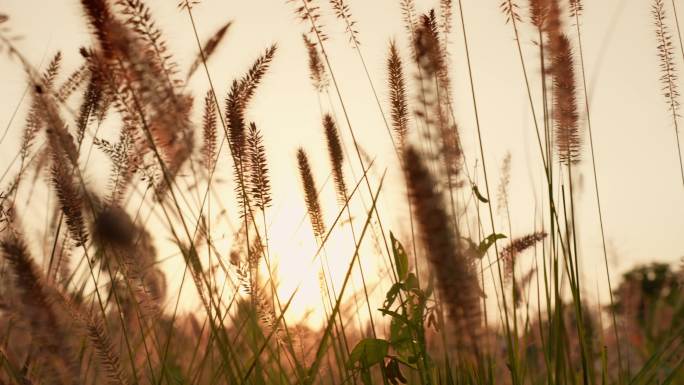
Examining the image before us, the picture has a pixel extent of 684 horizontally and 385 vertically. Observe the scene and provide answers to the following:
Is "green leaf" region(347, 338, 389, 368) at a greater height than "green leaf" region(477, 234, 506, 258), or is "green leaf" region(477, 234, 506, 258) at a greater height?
"green leaf" region(477, 234, 506, 258)

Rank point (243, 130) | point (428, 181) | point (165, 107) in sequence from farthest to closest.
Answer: point (243, 130) → point (165, 107) → point (428, 181)

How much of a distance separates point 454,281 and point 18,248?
1.93ft

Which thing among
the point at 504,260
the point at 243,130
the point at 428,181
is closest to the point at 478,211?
the point at 504,260

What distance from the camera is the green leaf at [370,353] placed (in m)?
1.80

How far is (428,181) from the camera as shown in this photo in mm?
1072

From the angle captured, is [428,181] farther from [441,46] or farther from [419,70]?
[441,46]

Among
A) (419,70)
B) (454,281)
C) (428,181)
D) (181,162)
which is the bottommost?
(454,281)

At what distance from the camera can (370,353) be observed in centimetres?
182

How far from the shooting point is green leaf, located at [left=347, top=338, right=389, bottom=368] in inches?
70.9

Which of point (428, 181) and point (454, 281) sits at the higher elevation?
point (428, 181)

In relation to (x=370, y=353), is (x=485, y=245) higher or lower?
higher

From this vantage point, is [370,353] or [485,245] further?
[485,245]

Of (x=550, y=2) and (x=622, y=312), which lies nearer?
(x=550, y=2)

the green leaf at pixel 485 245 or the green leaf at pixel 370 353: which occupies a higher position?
the green leaf at pixel 485 245
